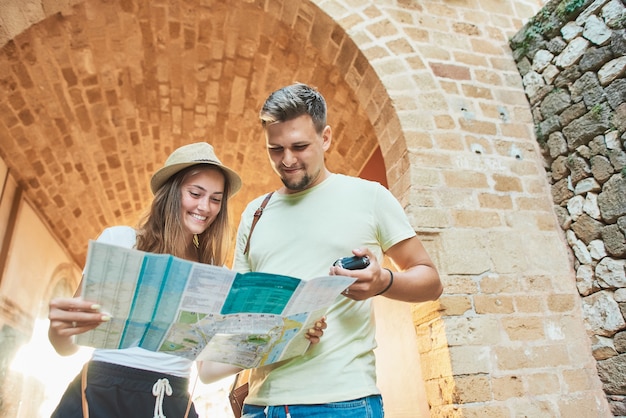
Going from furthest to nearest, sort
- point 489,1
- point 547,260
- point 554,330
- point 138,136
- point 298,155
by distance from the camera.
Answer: point 138,136 < point 489,1 < point 547,260 < point 554,330 < point 298,155

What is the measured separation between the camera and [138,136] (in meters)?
4.72

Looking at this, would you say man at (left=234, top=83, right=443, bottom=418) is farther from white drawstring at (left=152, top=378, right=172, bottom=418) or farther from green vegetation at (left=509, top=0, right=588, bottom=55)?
green vegetation at (left=509, top=0, right=588, bottom=55)

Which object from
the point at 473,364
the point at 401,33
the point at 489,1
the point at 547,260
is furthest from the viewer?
the point at 489,1

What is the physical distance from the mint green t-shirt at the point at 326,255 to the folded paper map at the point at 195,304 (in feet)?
0.38

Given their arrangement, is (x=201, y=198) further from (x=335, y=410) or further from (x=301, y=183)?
(x=335, y=410)

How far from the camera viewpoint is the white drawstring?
4.00 feet

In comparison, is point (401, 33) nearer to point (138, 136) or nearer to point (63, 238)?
point (138, 136)

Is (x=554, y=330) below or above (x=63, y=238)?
below

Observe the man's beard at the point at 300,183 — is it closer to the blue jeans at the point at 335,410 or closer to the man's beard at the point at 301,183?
the man's beard at the point at 301,183

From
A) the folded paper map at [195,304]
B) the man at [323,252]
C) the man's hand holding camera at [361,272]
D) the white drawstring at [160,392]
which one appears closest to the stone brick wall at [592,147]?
the man at [323,252]

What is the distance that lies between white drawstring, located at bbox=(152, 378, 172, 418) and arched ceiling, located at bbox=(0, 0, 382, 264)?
7.81 ft

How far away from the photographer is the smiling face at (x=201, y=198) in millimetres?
1528

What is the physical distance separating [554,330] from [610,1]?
6.55ft

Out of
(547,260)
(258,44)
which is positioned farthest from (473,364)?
(258,44)
